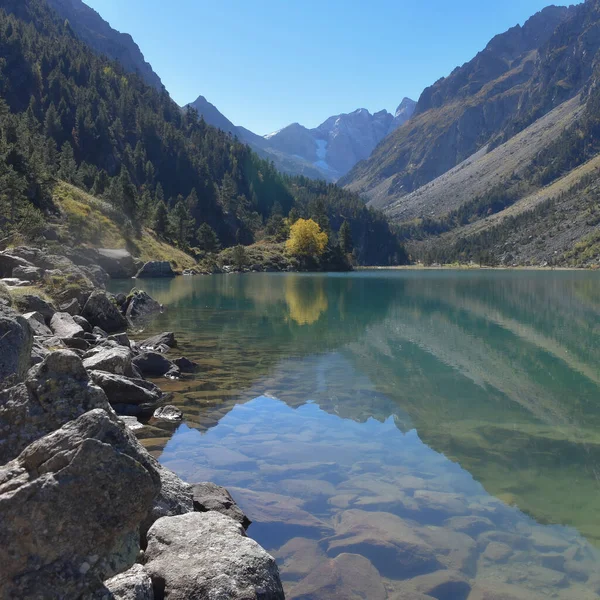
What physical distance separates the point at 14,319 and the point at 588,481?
14.8 metres

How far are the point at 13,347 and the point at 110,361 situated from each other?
1038cm

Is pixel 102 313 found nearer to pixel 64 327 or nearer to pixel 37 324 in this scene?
pixel 64 327

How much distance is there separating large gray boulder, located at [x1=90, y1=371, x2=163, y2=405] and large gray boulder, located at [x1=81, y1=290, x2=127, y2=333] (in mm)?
18473

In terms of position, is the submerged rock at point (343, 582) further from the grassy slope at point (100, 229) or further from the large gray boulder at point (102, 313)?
the grassy slope at point (100, 229)

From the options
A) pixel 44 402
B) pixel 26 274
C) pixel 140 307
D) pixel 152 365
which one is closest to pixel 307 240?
pixel 140 307

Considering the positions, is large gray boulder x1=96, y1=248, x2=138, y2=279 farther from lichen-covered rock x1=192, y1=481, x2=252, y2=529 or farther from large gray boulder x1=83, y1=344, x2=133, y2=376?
lichen-covered rock x1=192, y1=481, x2=252, y2=529

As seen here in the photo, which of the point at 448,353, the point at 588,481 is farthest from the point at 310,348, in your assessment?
the point at 588,481

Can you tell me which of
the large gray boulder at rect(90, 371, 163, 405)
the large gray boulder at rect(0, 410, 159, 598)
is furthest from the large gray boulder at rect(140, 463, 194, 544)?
the large gray boulder at rect(90, 371, 163, 405)

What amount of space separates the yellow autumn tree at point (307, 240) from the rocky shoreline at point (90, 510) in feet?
532

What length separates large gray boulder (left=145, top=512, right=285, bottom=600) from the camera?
7089 mm

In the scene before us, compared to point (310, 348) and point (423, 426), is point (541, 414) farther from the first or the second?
point (310, 348)

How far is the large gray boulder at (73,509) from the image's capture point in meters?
5.38

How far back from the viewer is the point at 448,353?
33562mm

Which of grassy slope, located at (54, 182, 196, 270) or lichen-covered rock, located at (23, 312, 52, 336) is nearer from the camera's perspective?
lichen-covered rock, located at (23, 312, 52, 336)
